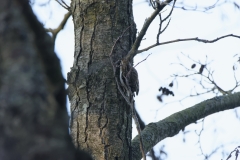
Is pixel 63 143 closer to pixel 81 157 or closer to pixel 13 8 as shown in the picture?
pixel 81 157

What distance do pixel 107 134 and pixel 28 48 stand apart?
1.48 metres

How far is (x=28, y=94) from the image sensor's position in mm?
651

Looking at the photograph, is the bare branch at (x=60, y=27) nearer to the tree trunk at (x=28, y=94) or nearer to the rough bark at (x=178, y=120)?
the rough bark at (x=178, y=120)

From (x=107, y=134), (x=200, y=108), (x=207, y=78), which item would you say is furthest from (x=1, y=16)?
(x=207, y=78)

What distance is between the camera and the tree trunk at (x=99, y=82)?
215cm

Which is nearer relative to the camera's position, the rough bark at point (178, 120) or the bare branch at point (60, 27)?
the rough bark at point (178, 120)

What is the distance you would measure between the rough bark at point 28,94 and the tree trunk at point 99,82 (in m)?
1.43

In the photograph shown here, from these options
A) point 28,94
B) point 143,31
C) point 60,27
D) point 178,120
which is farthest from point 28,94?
point 60,27

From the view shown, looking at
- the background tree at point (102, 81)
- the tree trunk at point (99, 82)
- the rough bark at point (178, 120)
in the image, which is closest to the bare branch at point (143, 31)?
the background tree at point (102, 81)

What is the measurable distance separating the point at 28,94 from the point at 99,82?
5.15ft

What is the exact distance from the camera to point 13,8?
2.27 ft

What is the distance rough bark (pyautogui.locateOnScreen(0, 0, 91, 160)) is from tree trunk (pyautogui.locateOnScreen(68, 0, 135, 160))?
1431 mm

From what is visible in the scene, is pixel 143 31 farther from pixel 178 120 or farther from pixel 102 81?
pixel 178 120

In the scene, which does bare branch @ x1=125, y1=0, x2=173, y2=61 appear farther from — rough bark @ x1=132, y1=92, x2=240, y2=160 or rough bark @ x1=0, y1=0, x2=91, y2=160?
rough bark @ x1=0, y1=0, x2=91, y2=160
